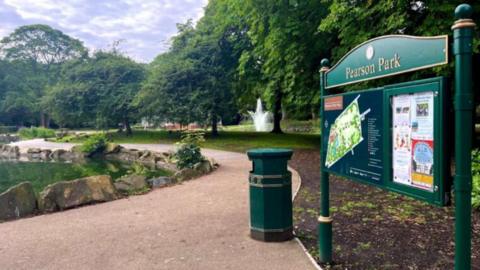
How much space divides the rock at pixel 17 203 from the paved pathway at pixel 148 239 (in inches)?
13.4

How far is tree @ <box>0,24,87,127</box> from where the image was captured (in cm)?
4747

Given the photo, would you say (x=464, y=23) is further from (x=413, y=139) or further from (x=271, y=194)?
(x=271, y=194)

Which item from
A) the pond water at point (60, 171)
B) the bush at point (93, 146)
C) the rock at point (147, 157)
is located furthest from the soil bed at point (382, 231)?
the bush at point (93, 146)

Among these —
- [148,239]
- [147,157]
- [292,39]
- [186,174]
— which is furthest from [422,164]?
[147,157]

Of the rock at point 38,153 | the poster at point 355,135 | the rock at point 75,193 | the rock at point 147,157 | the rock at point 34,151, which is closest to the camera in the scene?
the poster at point 355,135

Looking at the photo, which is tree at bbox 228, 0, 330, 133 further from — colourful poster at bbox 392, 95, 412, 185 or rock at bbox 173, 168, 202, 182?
colourful poster at bbox 392, 95, 412, 185

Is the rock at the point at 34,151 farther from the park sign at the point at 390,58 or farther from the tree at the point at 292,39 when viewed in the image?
the park sign at the point at 390,58

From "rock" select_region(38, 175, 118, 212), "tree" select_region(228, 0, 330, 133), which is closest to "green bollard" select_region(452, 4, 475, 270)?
"rock" select_region(38, 175, 118, 212)

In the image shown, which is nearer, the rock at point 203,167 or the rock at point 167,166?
the rock at point 203,167

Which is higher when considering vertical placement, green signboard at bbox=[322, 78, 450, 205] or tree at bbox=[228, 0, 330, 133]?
tree at bbox=[228, 0, 330, 133]

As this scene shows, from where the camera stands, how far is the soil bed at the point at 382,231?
3639mm

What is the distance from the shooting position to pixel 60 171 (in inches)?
520

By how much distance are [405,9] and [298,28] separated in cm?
315

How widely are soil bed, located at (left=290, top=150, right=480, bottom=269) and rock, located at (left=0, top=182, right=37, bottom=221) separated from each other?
407cm
